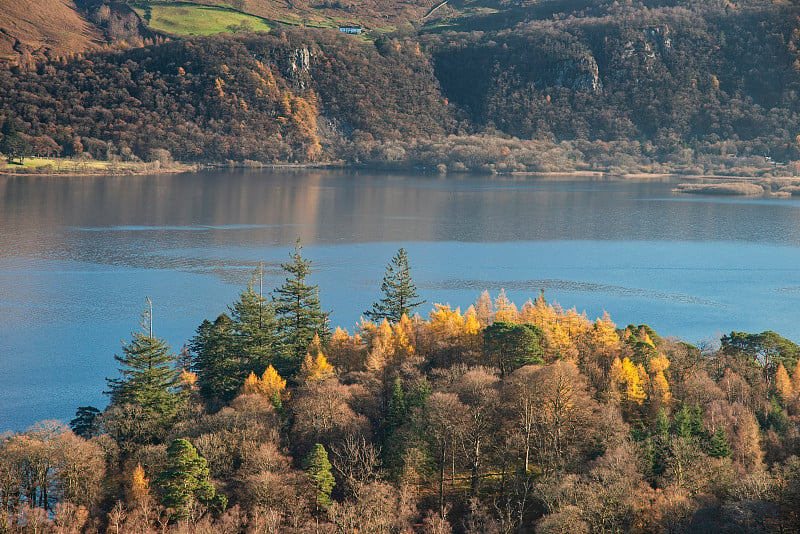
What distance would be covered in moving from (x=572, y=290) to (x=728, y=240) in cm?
3755

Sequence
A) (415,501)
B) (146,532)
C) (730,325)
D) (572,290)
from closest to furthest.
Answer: (146,532) < (415,501) < (730,325) < (572,290)

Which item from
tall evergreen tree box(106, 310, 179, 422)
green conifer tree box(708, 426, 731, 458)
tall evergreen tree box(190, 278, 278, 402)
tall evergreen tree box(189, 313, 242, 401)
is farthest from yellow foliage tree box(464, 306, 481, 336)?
tall evergreen tree box(106, 310, 179, 422)

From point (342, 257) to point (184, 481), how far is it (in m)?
54.4

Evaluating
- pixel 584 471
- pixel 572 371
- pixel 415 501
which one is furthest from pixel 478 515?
pixel 572 371

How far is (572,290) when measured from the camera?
71.8 m

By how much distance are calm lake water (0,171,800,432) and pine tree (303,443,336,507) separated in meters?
17.4

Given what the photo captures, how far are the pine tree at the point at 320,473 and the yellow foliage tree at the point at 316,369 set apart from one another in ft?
27.4

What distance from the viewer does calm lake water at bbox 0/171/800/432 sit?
57969mm

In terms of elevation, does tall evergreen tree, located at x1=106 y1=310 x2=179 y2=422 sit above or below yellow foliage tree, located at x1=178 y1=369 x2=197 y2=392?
above

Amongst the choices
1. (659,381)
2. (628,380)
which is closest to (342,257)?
(628,380)

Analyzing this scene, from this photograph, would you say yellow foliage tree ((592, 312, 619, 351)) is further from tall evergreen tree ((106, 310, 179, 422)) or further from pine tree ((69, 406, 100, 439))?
pine tree ((69, 406, 100, 439))

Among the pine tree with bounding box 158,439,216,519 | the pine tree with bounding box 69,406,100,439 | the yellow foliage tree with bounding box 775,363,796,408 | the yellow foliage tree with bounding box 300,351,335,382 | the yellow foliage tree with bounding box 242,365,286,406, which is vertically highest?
the yellow foliage tree with bounding box 775,363,796,408

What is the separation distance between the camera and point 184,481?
30.2 metres

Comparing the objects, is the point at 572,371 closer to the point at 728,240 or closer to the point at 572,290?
the point at 572,290
